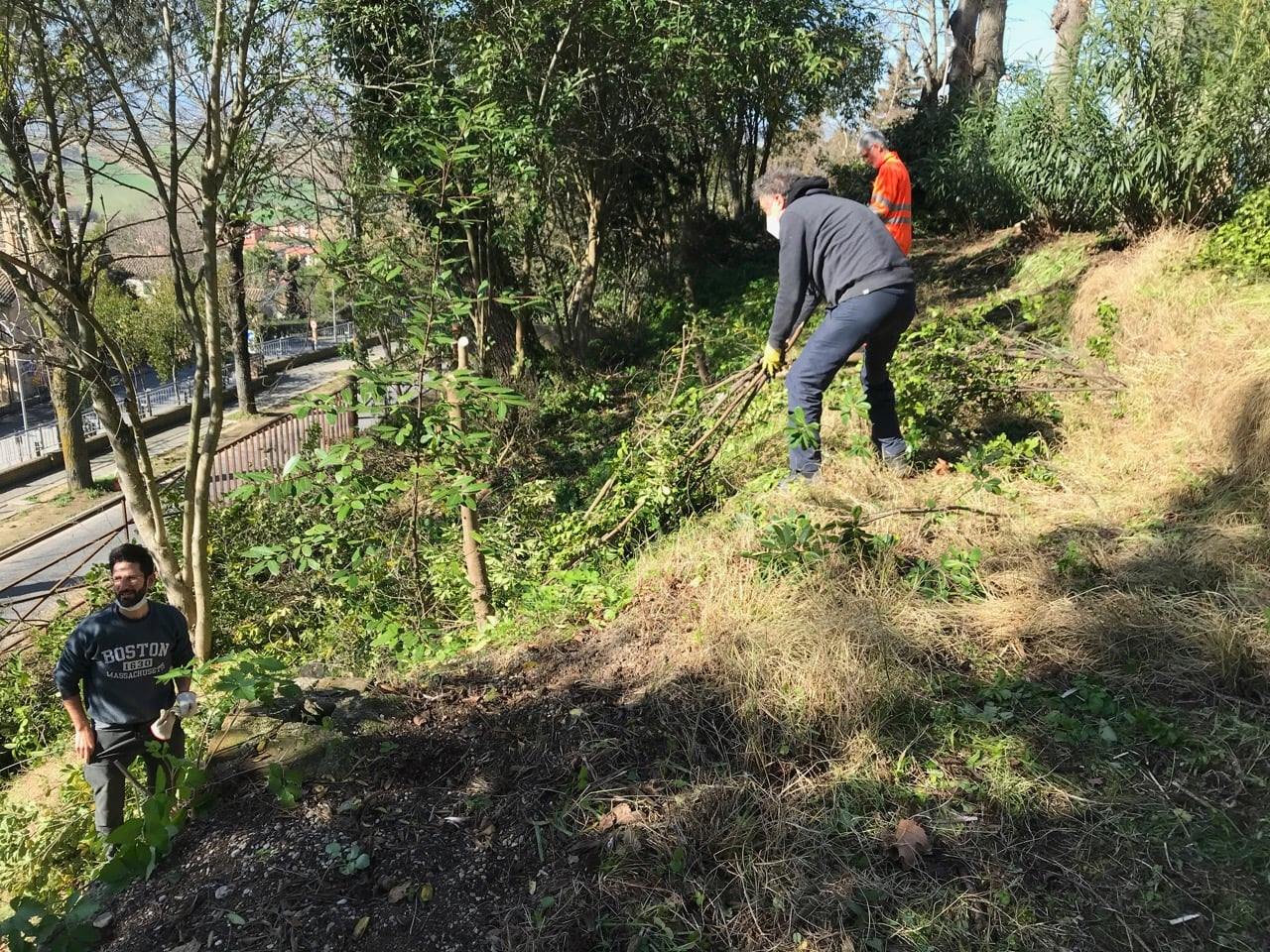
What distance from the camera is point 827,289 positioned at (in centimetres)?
411

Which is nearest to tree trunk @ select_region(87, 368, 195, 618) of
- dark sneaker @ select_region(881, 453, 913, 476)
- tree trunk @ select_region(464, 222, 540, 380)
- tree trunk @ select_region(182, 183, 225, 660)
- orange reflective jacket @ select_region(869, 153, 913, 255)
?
tree trunk @ select_region(182, 183, 225, 660)

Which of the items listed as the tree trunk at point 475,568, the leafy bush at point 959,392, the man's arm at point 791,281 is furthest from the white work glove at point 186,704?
the leafy bush at point 959,392

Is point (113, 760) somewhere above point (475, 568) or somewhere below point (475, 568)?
below

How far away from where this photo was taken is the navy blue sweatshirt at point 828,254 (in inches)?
157

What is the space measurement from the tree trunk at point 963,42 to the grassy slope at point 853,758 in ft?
45.1

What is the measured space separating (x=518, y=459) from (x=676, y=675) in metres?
6.84

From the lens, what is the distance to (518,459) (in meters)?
9.45

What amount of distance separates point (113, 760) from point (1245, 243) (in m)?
7.99

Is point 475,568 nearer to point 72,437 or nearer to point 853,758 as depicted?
point 853,758

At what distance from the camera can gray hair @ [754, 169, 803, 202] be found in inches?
166

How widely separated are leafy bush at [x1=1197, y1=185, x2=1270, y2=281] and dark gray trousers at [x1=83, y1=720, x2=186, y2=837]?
7387 mm

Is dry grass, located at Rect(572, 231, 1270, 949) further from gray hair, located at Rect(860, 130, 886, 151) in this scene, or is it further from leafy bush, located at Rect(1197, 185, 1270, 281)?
gray hair, located at Rect(860, 130, 886, 151)

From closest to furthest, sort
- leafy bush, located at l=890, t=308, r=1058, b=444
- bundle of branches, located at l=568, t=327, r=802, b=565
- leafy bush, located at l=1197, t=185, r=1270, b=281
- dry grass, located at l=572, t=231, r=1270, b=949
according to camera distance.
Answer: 1. dry grass, located at l=572, t=231, r=1270, b=949
2. bundle of branches, located at l=568, t=327, r=802, b=565
3. leafy bush, located at l=890, t=308, r=1058, b=444
4. leafy bush, located at l=1197, t=185, r=1270, b=281

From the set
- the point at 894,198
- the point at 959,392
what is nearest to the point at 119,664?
the point at 959,392
